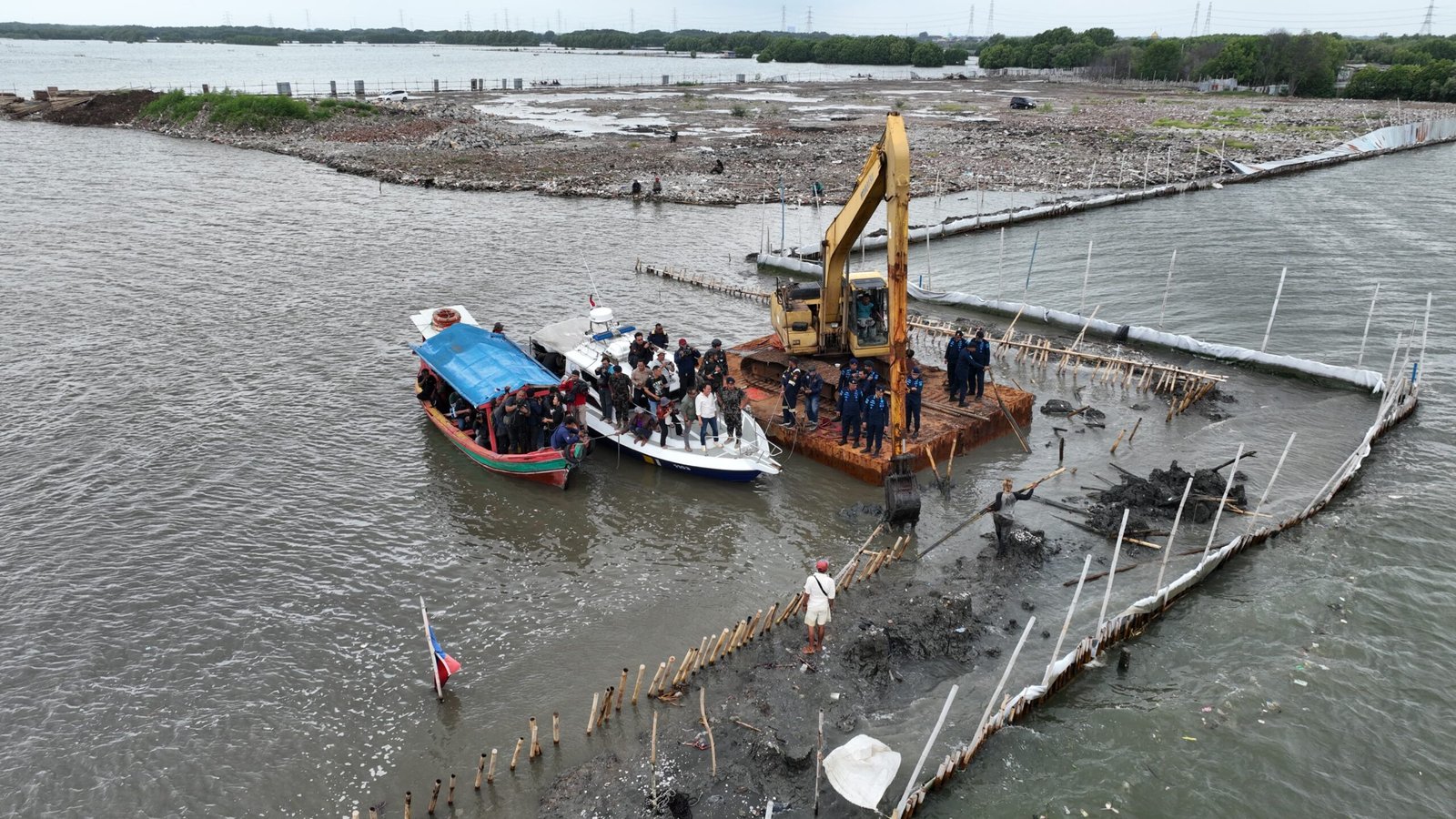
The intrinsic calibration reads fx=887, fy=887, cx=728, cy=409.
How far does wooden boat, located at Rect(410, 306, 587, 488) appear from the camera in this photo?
20.2 metres

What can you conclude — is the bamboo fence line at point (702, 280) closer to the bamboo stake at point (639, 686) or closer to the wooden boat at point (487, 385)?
the wooden boat at point (487, 385)

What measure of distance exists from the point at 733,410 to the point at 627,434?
274cm

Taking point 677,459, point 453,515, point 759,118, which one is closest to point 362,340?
point 453,515

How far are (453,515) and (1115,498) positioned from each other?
14.6 meters

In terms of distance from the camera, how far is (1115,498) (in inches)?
758

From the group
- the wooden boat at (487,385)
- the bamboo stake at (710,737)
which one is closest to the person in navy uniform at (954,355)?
the wooden boat at (487,385)

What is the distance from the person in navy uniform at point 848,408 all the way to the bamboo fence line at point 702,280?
15.0 m

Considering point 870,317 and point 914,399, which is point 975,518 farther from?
point 870,317

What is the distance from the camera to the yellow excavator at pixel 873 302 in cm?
1738

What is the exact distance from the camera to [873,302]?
2302cm

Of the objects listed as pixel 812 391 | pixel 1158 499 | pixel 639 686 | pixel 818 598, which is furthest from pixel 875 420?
pixel 639 686

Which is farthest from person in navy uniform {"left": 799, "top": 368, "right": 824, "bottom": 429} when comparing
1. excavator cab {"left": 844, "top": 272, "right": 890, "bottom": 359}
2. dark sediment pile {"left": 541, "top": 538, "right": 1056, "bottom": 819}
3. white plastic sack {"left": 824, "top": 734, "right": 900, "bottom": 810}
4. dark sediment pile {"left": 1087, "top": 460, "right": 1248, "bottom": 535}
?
white plastic sack {"left": 824, "top": 734, "right": 900, "bottom": 810}

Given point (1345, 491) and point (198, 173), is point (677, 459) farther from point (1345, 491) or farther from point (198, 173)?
point (198, 173)

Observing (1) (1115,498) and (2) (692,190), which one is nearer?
(1) (1115,498)
